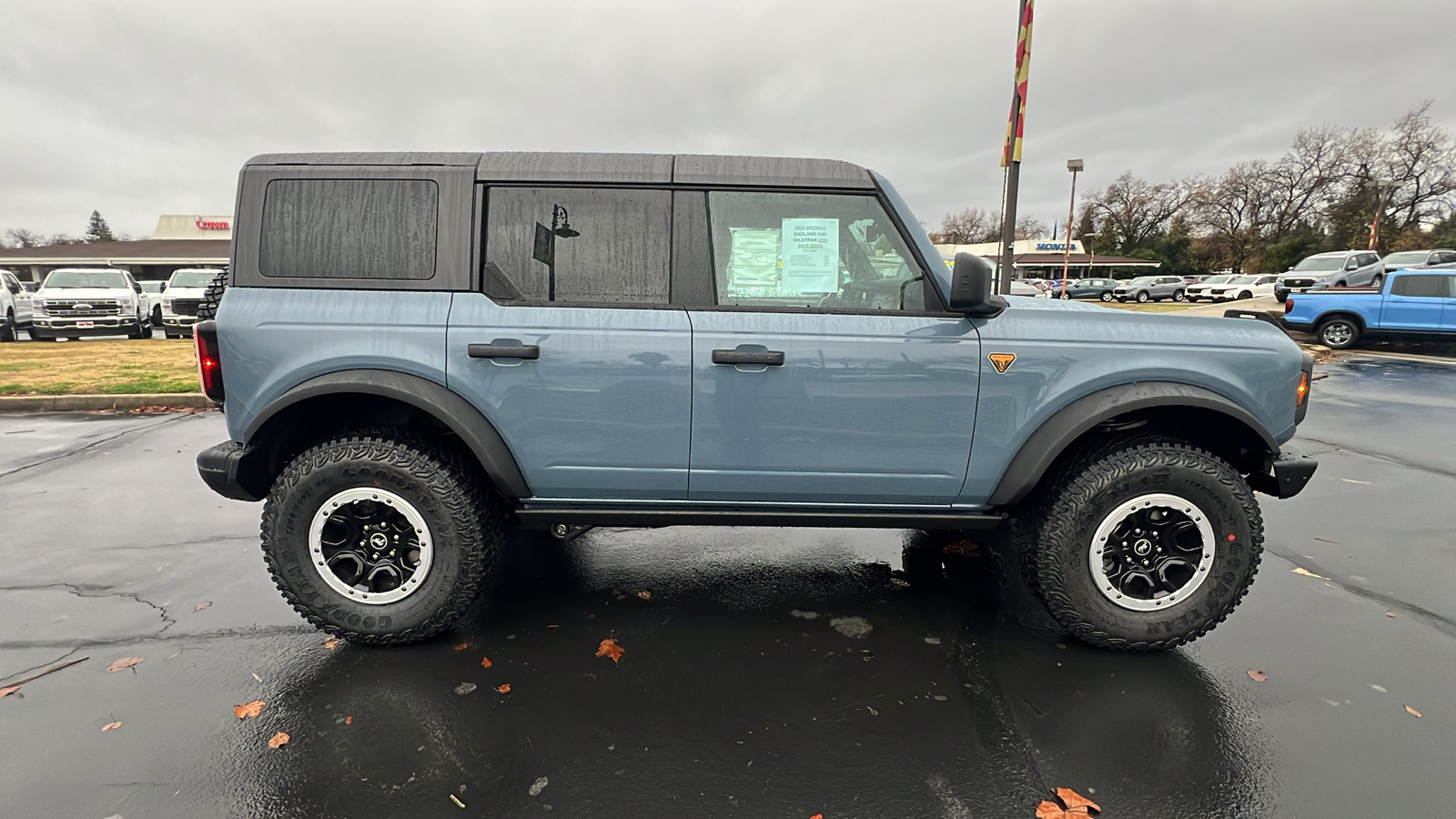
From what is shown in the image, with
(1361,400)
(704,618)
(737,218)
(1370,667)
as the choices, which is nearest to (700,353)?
(737,218)

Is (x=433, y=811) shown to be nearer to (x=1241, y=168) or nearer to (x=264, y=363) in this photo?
(x=264, y=363)

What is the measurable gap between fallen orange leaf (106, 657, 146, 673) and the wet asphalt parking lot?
0.13 ft

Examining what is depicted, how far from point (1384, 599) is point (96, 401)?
39.9 feet

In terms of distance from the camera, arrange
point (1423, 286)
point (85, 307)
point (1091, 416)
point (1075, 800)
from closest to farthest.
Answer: point (1075, 800) → point (1091, 416) → point (1423, 286) → point (85, 307)

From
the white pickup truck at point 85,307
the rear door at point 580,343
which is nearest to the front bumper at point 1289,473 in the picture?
the rear door at point 580,343

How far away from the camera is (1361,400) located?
29.5 feet

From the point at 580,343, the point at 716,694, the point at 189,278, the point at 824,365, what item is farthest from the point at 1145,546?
the point at 189,278

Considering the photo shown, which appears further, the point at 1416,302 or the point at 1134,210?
the point at 1134,210

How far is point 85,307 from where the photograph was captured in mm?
16016

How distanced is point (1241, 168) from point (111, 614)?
77.8 m

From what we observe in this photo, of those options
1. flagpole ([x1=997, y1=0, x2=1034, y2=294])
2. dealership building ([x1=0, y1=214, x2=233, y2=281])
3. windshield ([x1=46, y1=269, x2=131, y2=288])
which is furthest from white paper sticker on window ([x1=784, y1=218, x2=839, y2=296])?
dealership building ([x1=0, y1=214, x2=233, y2=281])

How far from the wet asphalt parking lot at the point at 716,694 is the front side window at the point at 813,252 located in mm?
1519

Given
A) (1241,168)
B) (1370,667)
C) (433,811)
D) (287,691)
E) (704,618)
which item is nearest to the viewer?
(433,811)

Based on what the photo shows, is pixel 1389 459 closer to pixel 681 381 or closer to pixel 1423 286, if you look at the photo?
pixel 681 381
